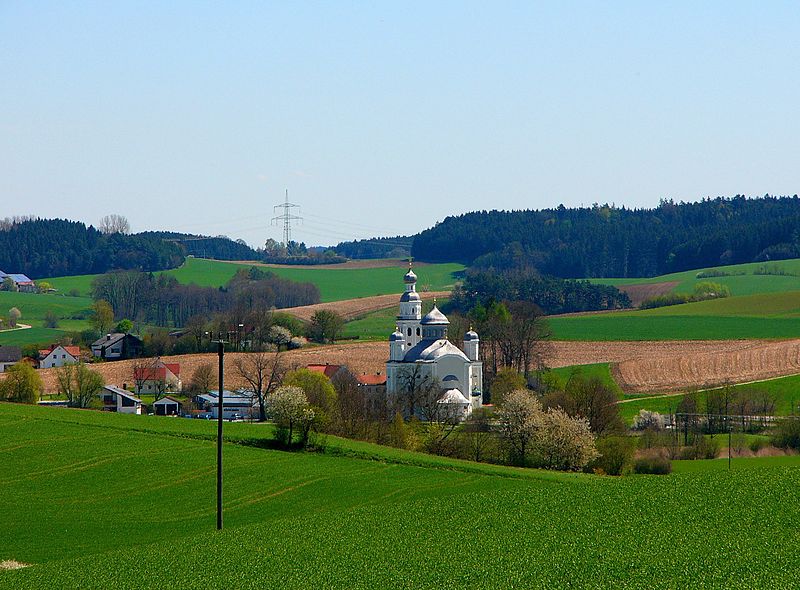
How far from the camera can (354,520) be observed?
39000 mm

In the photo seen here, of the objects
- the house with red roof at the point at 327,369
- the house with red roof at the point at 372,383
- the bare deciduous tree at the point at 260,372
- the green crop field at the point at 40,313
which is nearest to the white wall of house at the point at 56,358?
the green crop field at the point at 40,313

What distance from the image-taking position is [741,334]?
4358 inches

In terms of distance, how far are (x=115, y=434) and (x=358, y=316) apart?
9076cm

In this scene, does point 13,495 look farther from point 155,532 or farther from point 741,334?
point 741,334

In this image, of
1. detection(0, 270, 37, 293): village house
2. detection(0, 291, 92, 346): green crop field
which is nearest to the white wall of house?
detection(0, 291, 92, 346): green crop field

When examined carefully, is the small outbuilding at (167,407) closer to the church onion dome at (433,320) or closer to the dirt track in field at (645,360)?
the dirt track in field at (645,360)

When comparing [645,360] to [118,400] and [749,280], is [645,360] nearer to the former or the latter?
[118,400]

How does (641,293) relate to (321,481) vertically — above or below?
above

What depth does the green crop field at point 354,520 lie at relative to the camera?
3025cm

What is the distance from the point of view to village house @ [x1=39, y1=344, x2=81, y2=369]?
111250mm

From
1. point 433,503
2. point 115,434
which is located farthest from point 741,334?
point 433,503

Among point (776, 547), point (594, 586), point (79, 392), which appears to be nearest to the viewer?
point (594, 586)

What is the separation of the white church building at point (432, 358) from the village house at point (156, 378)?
17.9 metres

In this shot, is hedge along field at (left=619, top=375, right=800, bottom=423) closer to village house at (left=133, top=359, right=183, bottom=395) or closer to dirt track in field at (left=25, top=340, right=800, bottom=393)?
dirt track in field at (left=25, top=340, right=800, bottom=393)
